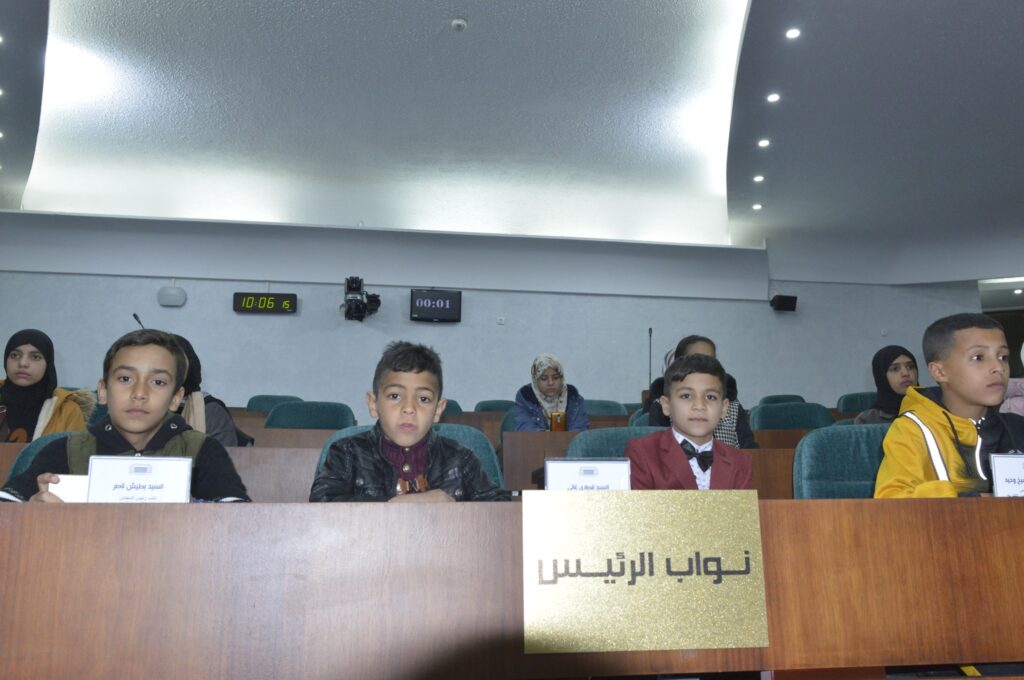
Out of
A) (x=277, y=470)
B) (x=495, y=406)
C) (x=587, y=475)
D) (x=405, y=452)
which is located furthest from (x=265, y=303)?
(x=587, y=475)

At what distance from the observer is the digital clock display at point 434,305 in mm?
8469

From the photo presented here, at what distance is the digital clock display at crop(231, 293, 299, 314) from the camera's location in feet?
27.0

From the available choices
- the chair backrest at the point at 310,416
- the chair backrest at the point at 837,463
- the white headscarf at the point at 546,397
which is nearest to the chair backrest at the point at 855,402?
the white headscarf at the point at 546,397

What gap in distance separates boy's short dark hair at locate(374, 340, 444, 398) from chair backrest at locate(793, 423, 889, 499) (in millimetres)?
974

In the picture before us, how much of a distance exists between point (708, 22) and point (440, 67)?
183cm

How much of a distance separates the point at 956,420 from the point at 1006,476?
609mm

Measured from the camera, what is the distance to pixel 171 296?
8109 mm

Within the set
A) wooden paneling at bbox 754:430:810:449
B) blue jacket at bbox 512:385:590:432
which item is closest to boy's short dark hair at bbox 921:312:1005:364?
wooden paneling at bbox 754:430:810:449

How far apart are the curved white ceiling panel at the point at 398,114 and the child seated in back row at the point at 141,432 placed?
11.2ft

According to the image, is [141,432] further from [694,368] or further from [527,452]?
[527,452]

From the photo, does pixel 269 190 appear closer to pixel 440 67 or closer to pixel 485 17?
pixel 440 67

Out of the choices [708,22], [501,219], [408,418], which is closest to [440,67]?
[708,22]

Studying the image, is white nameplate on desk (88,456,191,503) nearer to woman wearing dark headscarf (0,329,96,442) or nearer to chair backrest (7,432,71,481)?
chair backrest (7,432,71,481)

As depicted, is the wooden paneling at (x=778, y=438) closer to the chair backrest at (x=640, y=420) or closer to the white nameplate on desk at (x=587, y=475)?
the chair backrest at (x=640, y=420)
